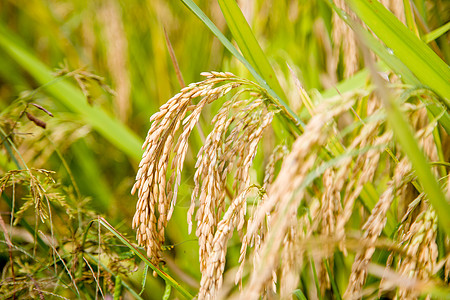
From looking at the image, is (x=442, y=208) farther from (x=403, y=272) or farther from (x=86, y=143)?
(x=86, y=143)

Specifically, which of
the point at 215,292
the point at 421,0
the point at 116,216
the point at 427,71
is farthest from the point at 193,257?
the point at 421,0

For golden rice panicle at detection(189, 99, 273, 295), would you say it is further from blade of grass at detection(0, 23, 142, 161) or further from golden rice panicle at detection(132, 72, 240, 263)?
blade of grass at detection(0, 23, 142, 161)

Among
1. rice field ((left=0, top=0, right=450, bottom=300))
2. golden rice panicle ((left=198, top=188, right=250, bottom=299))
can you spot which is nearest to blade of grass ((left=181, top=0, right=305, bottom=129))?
rice field ((left=0, top=0, right=450, bottom=300))

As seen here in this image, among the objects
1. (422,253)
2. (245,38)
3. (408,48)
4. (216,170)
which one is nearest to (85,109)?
(245,38)

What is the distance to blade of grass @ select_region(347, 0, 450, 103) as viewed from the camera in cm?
85

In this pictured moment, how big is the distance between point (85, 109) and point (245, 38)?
0.83 metres

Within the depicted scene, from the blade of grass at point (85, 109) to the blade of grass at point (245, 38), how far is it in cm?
57

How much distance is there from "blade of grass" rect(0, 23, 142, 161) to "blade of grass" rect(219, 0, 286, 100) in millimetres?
567

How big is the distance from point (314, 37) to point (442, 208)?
1397 millimetres

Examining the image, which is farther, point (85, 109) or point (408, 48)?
point (85, 109)

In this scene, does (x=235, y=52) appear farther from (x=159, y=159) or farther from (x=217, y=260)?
(x=217, y=260)

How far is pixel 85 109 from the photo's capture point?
5.01ft

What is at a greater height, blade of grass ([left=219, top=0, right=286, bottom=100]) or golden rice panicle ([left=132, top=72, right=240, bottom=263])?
blade of grass ([left=219, top=0, right=286, bottom=100])

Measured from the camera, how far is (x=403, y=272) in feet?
2.51
